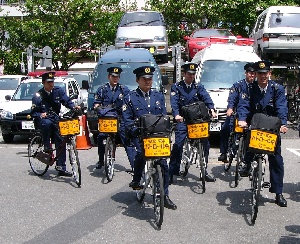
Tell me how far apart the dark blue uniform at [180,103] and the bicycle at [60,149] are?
1536 millimetres

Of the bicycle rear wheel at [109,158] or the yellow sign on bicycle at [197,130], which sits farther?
the bicycle rear wheel at [109,158]

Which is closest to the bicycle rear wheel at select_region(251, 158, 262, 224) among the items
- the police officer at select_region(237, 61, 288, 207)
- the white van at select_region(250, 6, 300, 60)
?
the police officer at select_region(237, 61, 288, 207)

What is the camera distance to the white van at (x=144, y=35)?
69.3ft

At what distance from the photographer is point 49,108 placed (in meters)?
10.4

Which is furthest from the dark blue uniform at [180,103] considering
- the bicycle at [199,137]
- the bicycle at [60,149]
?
the bicycle at [60,149]

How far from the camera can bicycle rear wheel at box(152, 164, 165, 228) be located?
275 inches

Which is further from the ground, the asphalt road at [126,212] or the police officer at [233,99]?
the police officer at [233,99]

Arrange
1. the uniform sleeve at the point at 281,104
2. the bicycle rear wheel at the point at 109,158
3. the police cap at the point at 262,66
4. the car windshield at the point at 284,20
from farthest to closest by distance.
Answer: the car windshield at the point at 284,20
the bicycle rear wheel at the point at 109,158
the uniform sleeve at the point at 281,104
the police cap at the point at 262,66

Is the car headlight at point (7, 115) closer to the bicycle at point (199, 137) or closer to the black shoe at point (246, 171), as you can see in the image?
the bicycle at point (199, 137)

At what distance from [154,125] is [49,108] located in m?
3.54

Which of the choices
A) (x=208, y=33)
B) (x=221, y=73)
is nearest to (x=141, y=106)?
(x=221, y=73)

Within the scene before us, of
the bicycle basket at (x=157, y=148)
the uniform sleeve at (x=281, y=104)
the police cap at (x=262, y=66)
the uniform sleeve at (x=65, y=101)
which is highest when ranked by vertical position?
the police cap at (x=262, y=66)

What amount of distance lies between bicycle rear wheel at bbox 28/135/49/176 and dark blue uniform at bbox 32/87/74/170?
24 centimetres

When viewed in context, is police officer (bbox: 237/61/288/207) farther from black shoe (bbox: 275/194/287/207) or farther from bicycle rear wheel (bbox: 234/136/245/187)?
bicycle rear wheel (bbox: 234/136/245/187)
